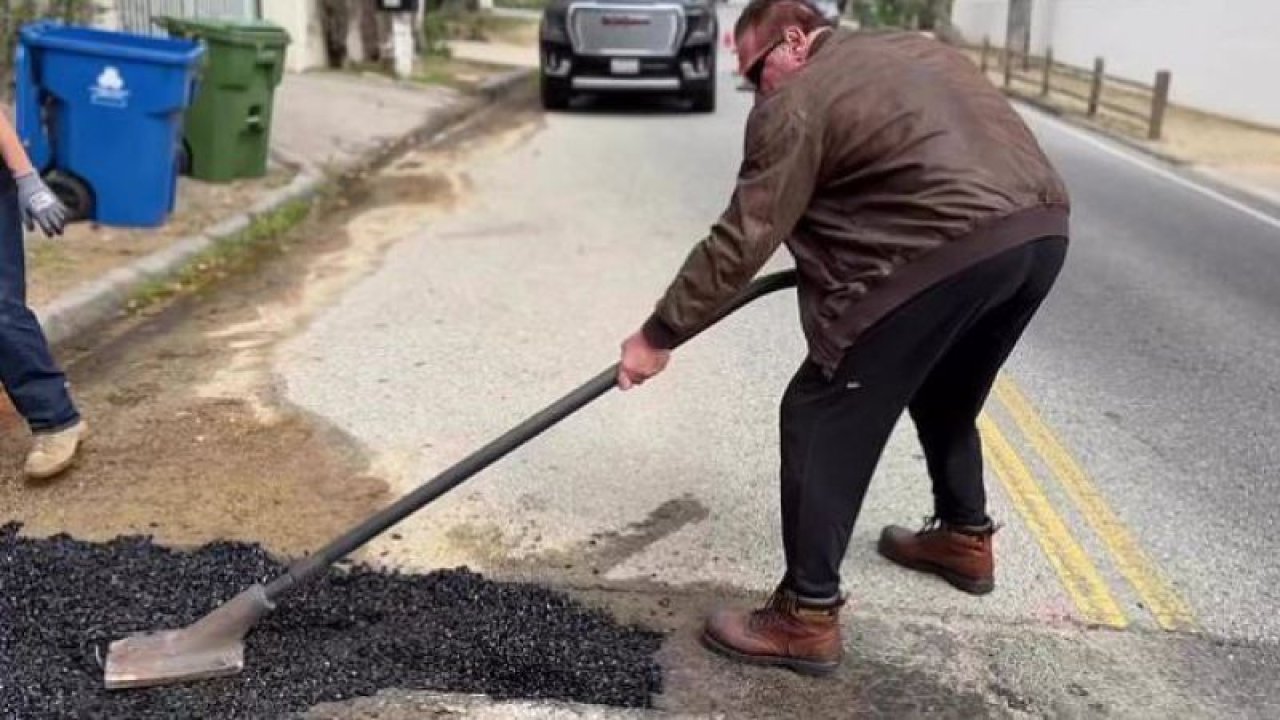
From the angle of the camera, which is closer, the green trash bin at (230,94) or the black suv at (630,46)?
the green trash bin at (230,94)

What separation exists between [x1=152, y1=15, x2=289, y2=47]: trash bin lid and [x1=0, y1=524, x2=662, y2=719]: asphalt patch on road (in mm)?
6044

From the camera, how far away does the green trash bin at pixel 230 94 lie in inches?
375

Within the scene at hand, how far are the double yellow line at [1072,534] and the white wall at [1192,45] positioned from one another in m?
14.3

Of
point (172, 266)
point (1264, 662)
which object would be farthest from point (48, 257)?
point (1264, 662)

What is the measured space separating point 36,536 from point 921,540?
2.67 meters

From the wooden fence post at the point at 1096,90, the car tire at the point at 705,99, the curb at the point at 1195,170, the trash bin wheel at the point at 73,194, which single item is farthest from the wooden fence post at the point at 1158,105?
the trash bin wheel at the point at 73,194

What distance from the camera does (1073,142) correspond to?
1568 centimetres

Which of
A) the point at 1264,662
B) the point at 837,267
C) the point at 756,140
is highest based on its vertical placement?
the point at 756,140

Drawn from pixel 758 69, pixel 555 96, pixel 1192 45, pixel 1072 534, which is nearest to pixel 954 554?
pixel 1072 534

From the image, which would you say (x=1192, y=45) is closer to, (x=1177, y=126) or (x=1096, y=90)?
(x=1177, y=126)

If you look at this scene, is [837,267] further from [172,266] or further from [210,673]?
[172,266]

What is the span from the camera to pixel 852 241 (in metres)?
3.31

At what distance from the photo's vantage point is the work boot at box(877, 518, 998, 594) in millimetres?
4148

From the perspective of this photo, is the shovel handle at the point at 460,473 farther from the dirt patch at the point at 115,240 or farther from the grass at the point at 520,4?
the grass at the point at 520,4
